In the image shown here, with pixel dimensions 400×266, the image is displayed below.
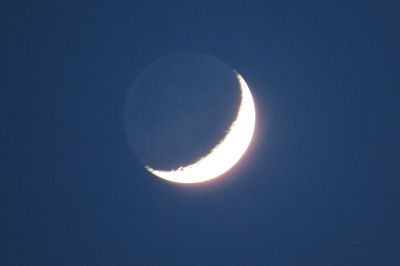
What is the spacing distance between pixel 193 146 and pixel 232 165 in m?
0.65

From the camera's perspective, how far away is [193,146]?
6.94 m

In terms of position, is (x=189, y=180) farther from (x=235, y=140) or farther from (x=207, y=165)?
(x=235, y=140)

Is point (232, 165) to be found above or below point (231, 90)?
below

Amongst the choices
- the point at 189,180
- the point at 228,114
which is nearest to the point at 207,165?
the point at 189,180

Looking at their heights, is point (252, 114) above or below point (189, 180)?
above

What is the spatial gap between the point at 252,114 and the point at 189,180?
1.33 metres

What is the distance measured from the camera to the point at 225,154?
278 inches

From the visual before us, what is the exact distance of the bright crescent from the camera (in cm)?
698

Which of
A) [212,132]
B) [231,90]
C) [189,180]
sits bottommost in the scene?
[189,180]

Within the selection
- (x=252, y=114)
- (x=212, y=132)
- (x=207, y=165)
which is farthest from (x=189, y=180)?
(x=252, y=114)

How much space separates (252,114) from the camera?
705 cm

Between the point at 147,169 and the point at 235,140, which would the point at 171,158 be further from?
the point at 235,140

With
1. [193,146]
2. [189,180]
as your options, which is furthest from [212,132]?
[189,180]

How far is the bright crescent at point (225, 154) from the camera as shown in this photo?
6.98m
